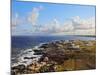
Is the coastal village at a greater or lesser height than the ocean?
lesser

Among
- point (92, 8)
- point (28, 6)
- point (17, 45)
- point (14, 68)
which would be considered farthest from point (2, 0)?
point (92, 8)

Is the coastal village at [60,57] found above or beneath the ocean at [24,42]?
beneath

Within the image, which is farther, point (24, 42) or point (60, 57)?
point (60, 57)

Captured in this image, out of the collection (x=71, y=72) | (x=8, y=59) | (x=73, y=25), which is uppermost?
(x=73, y=25)

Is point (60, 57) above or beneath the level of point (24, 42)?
beneath

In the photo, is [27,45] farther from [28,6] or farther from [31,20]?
[28,6]

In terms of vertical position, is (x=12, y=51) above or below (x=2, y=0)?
below

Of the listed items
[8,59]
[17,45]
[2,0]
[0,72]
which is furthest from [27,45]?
[2,0]
